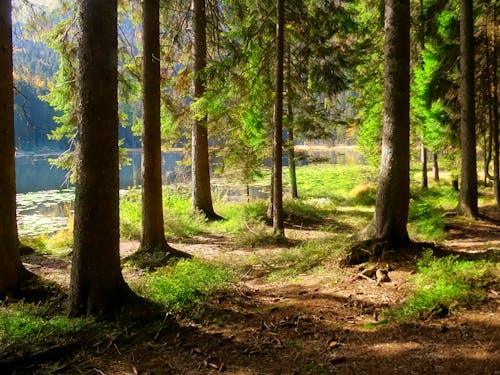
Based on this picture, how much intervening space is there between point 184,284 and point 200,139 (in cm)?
827

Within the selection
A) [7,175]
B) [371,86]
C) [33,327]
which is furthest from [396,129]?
[371,86]

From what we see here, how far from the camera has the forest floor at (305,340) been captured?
3562 mm

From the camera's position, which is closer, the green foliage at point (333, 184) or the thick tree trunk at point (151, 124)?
the thick tree trunk at point (151, 124)

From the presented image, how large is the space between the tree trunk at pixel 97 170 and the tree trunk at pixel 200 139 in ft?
27.4

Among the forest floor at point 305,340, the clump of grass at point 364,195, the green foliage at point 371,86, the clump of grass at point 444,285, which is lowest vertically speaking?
the forest floor at point 305,340

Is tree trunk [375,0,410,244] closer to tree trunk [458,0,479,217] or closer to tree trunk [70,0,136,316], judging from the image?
tree trunk [70,0,136,316]

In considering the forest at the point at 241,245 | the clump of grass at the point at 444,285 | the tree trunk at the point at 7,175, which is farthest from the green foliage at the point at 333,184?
the tree trunk at the point at 7,175

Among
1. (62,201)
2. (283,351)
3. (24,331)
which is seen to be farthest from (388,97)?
(62,201)

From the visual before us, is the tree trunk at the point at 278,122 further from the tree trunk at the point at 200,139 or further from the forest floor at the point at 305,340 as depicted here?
the forest floor at the point at 305,340

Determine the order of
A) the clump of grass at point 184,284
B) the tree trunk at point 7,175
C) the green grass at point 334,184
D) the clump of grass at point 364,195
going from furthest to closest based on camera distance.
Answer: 1. the green grass at point 334,184
2. the clump of grass at point 364,195
3. the tree trunk at point 7,175
4. the clump of grass at point 184,284

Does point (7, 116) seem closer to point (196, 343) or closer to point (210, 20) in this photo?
point (196, 343)

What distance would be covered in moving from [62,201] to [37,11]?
20162 mm

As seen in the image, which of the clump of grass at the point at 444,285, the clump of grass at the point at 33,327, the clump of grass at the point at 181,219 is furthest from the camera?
the clump of grass at the point at 181,219

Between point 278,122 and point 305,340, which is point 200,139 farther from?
point 305,340
